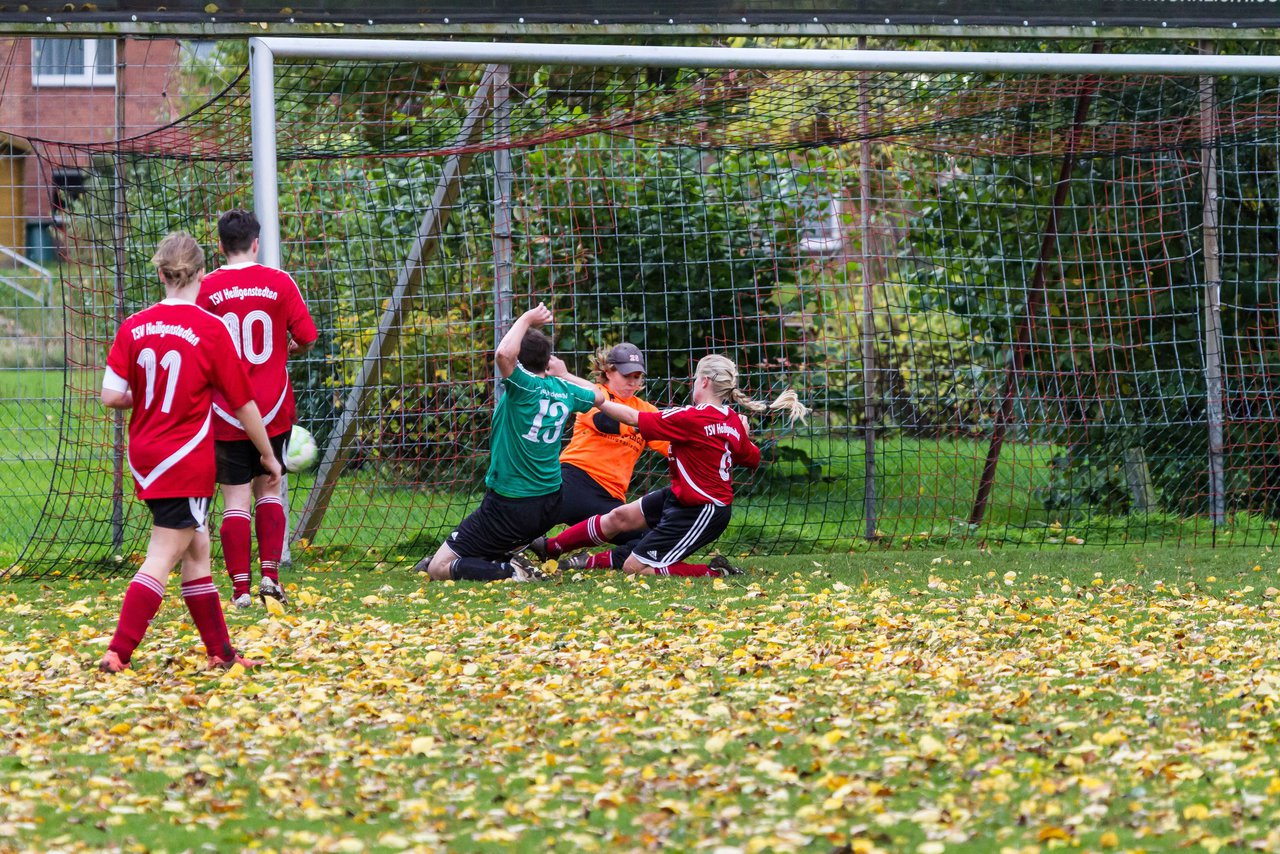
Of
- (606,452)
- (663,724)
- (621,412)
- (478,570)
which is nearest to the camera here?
(663,724)

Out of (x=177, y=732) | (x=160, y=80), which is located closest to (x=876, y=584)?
(x=177, y=732)

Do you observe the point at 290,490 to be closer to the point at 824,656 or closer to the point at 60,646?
the point at 60,646

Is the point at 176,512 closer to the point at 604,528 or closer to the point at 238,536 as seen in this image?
the point at 238,536

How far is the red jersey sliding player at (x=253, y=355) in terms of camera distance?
6.03 metres

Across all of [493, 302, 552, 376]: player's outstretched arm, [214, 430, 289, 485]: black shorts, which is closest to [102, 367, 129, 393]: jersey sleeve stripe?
[214, 430, 289, 485]: black shorts

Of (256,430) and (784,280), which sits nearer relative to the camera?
(256,430)

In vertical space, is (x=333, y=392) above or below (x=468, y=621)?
above

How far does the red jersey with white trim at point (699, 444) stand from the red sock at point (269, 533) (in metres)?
1.75

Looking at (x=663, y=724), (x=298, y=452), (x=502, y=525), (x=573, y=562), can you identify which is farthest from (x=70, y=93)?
(x=663, y=724)

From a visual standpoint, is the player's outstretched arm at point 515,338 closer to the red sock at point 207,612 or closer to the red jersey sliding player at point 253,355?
the red jersey sliding player at point 253,355

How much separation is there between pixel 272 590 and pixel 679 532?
2.00 m

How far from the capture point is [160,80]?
937 cm

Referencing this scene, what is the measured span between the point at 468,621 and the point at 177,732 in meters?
1.85

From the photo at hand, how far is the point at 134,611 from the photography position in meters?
4.70
